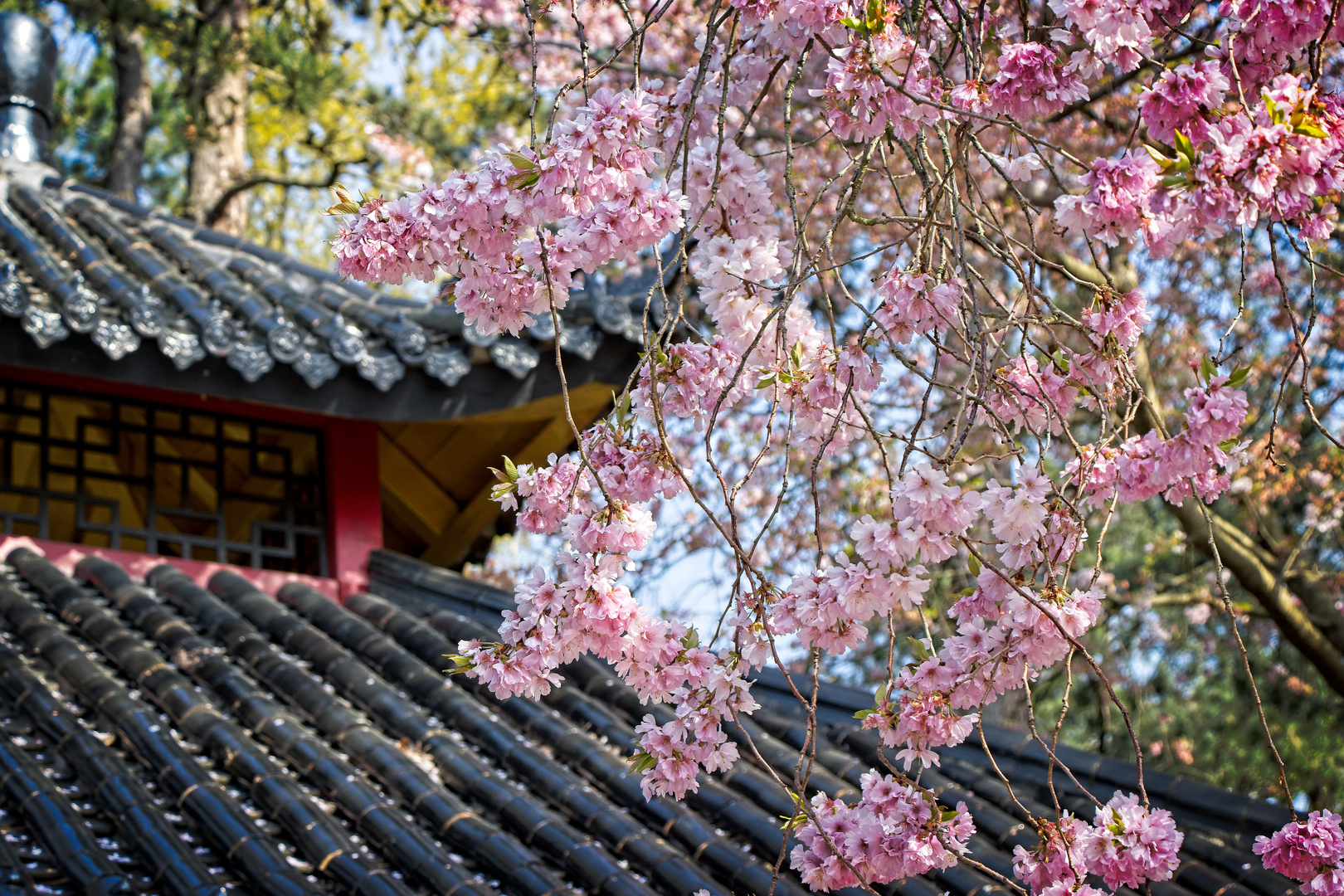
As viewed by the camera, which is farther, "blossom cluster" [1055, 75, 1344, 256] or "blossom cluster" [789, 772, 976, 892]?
"blossom cluster" [789, 772, 976, 892]

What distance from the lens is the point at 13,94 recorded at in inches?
208

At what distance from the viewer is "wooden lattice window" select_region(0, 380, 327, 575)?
444 centimetres

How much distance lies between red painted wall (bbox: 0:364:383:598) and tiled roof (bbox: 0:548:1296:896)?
0.25 metres

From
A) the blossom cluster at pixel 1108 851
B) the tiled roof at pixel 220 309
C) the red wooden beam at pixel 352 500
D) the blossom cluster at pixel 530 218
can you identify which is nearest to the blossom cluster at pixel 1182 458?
the blossom cluster at pixel 1108 851

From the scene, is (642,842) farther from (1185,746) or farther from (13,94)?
(1185,746)

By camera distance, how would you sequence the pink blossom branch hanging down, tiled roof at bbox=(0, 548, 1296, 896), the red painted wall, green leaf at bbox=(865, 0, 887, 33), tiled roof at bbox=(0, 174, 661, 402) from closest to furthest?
1. the pink blossom branch hanging down
2. green leaf at bbox=(865, 0, 887, 33)
3. tiled roof at bbox=(0, 548, 1296, 896)
4. tiled roof at bbox=(0, 174, 661, 402)
5. the red painted wall

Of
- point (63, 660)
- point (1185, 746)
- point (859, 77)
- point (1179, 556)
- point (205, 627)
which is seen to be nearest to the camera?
point (859, 77)

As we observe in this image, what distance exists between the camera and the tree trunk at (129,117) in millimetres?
9094

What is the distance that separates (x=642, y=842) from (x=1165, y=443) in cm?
170

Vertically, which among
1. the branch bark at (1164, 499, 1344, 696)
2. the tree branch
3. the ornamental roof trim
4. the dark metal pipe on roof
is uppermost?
the tree branch

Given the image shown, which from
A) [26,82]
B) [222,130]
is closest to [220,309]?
[26,82]

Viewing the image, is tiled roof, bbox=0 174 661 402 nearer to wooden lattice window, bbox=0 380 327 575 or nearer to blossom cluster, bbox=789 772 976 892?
wooden lattice window, bbox=0 380 327 575

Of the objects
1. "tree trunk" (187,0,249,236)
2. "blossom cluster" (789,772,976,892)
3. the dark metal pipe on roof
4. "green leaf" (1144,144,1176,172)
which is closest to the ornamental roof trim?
the dark metal pipe on roof

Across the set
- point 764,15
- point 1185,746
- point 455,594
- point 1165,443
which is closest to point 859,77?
point 764,15
